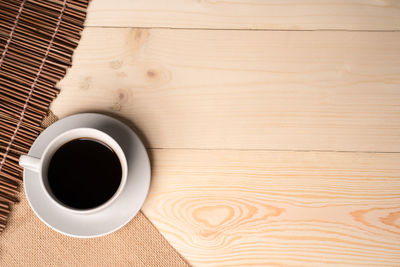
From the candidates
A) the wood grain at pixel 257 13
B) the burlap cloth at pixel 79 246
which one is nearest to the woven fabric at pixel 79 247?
the burlap cloth at pixel 79 246

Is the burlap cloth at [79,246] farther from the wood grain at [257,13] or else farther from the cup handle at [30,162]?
the wood grain at [257,13]

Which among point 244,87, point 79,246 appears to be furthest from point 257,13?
point 79,246

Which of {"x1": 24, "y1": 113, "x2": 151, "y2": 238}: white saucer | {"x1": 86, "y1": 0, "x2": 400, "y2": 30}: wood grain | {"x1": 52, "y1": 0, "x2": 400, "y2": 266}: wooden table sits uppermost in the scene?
{"x1": 86, "y1": 0, "x2": 400, "y2": 30}: wood grain

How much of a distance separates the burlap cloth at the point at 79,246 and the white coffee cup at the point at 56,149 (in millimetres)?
94

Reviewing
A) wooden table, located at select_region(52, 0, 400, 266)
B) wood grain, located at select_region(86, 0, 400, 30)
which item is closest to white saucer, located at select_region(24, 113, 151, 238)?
wooden table, located at select_region(52, 0, 400, 266)

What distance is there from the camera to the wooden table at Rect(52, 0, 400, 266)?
532 millimetres

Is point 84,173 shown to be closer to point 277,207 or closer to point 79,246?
point 79,246

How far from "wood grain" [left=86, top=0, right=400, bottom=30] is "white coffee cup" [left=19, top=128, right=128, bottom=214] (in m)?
0.20

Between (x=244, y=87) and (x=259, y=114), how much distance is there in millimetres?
45

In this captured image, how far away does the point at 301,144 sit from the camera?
21.7 inches

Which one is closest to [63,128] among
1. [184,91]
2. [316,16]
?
[184,91]

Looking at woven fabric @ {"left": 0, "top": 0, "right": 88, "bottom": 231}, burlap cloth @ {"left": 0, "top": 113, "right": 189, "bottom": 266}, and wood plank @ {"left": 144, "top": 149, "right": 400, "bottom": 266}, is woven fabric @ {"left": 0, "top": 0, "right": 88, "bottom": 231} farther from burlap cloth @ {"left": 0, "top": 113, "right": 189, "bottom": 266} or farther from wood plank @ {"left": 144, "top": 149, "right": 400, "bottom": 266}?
wood plank @ {"left": 144, "top": 149, "right": 400, "bottom": 266}

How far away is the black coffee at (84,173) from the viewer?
18.3 inches

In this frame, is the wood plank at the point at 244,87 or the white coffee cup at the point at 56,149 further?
the wood plank at the point at 244,87
